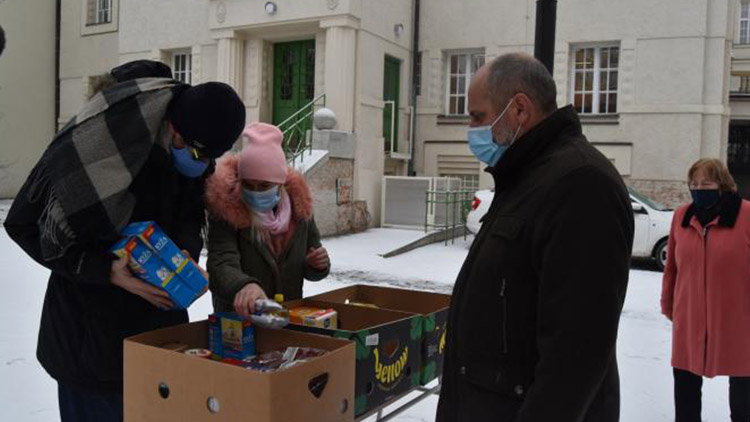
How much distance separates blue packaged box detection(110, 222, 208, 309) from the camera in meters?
2.27

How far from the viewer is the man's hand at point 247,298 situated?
2.64m

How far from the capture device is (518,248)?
1.94 m

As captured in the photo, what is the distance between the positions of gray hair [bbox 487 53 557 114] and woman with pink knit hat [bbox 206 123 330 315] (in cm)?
125

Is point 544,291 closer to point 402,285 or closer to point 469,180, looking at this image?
point 402,285

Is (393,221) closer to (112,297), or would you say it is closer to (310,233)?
(310,233)

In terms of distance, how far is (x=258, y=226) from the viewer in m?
3.13

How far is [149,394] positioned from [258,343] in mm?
591

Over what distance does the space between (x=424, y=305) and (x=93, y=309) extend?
1699 mm

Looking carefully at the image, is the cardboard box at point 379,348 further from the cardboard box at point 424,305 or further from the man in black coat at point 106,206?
the man in black coat at point 106,206

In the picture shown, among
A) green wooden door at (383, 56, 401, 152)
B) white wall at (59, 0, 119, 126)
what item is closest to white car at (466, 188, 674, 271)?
green wooden door at (383, 56, 401, 152)

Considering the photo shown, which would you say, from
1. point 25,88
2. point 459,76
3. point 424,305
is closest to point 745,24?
point 459,76

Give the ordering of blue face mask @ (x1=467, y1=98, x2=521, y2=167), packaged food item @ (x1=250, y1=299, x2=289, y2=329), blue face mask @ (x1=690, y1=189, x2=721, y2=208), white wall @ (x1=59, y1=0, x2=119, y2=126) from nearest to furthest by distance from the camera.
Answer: blue face mask @ (x1=467, y1=98, x2=521, y2=167) → packaged food item @ (x1=250, y1=299, x2=289, y2=329) → blue face mask @ (x1=690, y1=189, x2=721, y2=208) → white wall @ (x1=59, y1=0, x2=119, y2=126)

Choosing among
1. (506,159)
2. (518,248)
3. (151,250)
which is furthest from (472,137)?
(151,250)

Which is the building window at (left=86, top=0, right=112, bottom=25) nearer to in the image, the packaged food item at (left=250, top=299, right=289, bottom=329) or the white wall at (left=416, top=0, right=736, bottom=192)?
the white wall at (left=416, top=0, right=736, bottom=192)
